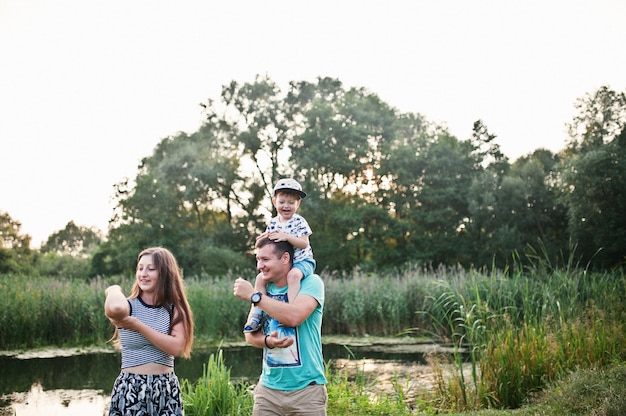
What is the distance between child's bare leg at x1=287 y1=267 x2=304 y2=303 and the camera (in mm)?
2922

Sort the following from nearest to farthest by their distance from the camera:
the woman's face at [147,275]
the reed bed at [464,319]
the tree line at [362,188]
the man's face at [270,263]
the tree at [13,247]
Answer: the man's face at [270,263] → the woman's face at [147,275] → the reed bed at [464,319] → the tree line at [362,188] → the tree at [13,247]

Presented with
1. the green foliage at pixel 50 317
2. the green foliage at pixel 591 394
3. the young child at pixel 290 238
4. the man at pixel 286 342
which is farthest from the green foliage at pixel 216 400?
the green foliage at pixel 50 317

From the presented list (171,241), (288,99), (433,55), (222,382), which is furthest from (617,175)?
(222,382)

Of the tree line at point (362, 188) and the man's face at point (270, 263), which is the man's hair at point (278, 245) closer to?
the man's face at point (270, 263)

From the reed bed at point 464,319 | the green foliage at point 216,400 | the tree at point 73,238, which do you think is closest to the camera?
the green foliage at point 216,400

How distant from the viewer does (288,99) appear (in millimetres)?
37469

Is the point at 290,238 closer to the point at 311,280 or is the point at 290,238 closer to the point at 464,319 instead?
the point at 311,280

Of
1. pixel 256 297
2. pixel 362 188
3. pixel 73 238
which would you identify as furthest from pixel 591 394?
pixel 73 238

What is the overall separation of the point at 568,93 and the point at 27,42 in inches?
1023

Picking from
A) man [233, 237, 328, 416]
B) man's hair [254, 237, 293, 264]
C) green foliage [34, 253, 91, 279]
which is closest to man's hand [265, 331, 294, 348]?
man [233, 237, 328, 416]

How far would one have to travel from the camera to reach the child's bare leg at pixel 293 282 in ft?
9.59

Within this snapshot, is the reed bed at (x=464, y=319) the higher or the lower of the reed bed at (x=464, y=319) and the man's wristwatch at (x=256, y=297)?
the lower

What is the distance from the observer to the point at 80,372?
31.9ft

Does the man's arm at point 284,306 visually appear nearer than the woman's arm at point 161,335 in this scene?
Yes
